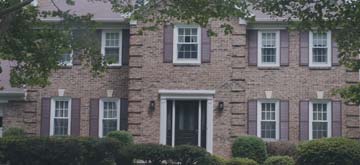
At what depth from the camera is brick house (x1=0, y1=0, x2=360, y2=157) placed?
28.8 meters

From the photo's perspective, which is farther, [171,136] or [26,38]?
[171,136]

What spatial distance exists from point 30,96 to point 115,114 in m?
3.78

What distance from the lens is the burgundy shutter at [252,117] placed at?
29.5m

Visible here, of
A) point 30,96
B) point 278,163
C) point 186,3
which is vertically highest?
point 186,3

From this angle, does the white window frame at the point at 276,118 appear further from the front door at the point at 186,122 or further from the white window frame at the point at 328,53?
the front door at the point at 186,122

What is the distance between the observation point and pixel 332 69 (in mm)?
29562

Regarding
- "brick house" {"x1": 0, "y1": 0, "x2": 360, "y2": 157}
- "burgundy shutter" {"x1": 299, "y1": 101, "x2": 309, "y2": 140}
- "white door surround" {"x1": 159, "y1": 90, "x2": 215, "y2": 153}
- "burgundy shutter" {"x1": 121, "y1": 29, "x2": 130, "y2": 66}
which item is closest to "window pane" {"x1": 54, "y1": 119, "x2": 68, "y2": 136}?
"brick house" {"x1": 0, "y1": 0, "x2": 360, "y2": 157}

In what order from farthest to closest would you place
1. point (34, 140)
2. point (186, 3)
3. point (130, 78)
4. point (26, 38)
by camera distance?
point (130, 78) < point (34, 140) < point (26, 38) < point (186, 3)

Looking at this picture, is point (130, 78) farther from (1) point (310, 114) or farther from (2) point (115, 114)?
(1) point (310, 114)

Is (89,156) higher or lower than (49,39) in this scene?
lower

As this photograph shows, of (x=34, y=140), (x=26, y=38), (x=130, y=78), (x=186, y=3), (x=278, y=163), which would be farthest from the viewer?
(x=130, y=78)

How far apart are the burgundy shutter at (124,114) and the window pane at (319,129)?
8009mm

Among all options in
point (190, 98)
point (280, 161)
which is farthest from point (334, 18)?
point (190, 98)

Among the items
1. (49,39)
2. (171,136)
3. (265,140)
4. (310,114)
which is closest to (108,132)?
(171,136)
